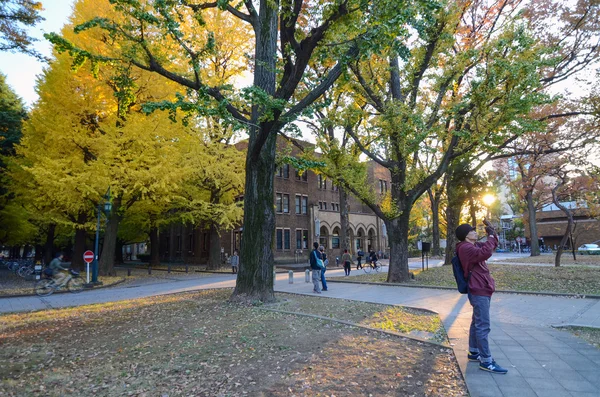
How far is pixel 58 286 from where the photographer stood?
15047 millimetres

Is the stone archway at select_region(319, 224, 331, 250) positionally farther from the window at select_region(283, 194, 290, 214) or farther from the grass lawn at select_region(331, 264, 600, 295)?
the grass lawn at select_region(331, 264, 600, 295)

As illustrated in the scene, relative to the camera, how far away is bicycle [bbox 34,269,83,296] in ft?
47.8

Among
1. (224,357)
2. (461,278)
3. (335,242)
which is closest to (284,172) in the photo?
(335,242)

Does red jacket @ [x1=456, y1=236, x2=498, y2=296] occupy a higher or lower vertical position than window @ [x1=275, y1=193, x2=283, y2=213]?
lower

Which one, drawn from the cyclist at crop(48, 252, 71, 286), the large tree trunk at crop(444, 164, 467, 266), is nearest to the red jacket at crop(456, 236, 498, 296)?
the cyclist at crop(48, 252, 71, 286)

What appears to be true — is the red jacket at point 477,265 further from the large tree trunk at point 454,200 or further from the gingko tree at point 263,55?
the large tree trunk at point 454,200

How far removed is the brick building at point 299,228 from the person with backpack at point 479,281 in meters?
28.7

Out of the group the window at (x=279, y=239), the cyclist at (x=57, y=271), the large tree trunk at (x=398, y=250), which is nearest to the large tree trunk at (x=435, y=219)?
the window at (x=279, y=239)

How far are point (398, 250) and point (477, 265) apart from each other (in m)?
10.9

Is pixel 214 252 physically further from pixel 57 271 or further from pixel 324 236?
pixel 324 236

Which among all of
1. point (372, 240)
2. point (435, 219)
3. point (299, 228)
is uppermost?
point (435, 219)

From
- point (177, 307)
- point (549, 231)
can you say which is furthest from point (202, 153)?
point (549, 231)

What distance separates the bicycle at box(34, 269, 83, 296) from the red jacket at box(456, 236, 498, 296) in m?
15.5

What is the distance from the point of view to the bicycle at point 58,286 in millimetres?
14570
